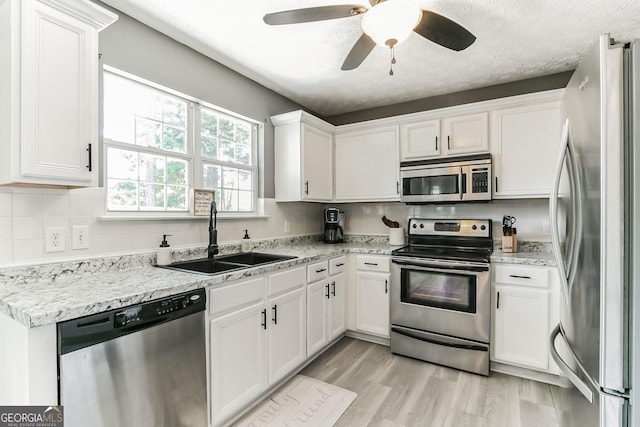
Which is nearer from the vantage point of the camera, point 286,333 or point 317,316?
point 286,333

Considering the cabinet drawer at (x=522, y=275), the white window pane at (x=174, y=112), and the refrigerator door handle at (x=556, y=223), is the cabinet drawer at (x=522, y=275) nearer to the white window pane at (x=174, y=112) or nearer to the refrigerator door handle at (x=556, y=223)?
the refrigerator door handle at (x=556, y=223)

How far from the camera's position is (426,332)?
2590 mm

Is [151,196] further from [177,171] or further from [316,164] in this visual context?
[316,164]

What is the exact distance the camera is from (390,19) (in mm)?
1466

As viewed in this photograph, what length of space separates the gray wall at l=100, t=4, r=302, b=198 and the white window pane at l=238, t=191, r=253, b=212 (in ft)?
0.40

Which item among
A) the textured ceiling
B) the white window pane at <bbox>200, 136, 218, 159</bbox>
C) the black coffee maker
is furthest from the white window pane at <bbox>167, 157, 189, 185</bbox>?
the black coffee maker

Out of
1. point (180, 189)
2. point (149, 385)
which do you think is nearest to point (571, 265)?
point (149, 385)

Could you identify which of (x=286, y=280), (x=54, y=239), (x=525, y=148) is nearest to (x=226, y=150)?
(x=286, y=280)

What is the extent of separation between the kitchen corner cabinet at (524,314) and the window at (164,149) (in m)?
2.35

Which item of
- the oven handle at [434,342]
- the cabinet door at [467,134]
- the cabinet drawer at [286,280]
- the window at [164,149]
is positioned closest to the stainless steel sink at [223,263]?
the cabinet drawer at [286,280]

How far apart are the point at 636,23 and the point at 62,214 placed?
3745mm

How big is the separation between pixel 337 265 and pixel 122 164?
1894mm

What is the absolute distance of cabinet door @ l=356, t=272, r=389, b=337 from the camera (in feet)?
9.41

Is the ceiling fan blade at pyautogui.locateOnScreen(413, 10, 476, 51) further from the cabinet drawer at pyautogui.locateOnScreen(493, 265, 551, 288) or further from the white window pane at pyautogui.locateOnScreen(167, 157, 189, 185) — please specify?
the white window pane at pyautogui.locateOnScreen(167, 157, 189, 185)
